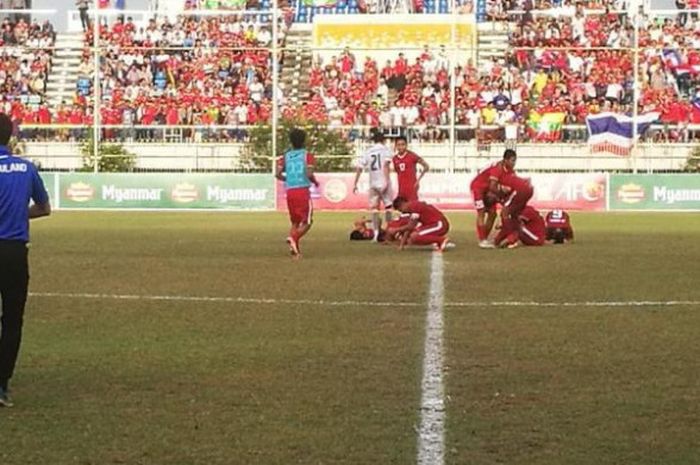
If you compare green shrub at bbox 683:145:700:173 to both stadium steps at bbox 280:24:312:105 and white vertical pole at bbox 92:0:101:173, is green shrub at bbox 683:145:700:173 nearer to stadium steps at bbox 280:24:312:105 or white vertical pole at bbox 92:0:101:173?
stadium steps at bbox 280:24:312:105

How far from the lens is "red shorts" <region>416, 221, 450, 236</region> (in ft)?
85.8

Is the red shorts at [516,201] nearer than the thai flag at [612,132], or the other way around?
the red shorts at [516,201]

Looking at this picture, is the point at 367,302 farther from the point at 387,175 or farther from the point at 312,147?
the point at 312,147

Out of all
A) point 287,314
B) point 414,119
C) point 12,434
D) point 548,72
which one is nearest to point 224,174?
point 414,119

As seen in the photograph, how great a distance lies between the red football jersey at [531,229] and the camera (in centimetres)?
2771

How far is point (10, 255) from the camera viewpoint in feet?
33.4

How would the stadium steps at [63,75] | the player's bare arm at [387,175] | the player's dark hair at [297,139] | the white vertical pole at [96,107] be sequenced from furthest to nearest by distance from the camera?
the stadium steps at [63,75] < the white vertical pole at [96,107] < the player's bare arm at [387,175] < the player's dark hair at [297,139]

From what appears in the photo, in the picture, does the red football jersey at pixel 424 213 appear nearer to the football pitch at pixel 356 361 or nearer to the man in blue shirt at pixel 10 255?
the football pitch at pixel 356 361

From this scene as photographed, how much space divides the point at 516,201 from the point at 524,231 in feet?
3.63

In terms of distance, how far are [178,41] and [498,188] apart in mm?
24916

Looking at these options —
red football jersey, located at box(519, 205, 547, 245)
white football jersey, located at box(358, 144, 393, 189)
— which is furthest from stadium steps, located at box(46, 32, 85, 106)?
red football jersey, located at box(519, 205, 547, 245)

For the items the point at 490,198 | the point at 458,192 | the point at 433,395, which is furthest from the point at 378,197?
the point at 433,395

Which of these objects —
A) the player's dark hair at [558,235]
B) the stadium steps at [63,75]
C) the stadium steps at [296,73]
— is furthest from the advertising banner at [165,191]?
the player's dark hair at [558,235]

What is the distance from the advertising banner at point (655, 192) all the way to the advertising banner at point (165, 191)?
9.08 metres
